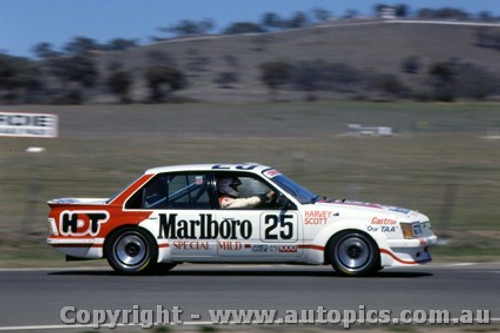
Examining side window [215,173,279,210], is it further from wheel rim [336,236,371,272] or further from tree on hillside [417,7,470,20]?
tree on hillside [417,7,470,20]

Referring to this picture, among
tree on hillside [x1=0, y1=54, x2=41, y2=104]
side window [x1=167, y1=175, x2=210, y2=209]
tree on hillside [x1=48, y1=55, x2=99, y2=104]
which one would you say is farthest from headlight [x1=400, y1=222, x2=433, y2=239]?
tree on hillside [x1=48, y1=55, x2=99, y2=104]

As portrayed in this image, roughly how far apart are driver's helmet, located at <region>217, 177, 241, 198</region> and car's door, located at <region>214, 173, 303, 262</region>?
0.28m

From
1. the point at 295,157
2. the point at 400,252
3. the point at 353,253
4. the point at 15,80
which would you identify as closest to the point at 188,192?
the point at 353,253

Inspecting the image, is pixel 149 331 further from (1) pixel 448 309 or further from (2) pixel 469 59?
(2) pixel 469 59

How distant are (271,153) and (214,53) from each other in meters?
95.8

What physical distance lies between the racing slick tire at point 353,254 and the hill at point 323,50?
93.6m

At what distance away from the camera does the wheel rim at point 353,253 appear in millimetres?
12789

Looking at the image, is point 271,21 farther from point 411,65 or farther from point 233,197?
point 233,197

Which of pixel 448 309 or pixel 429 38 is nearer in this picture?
pixel 448 309

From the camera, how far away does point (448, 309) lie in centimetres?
1017

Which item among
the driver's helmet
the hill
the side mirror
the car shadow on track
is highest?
the hill

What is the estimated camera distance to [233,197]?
43.7 ft

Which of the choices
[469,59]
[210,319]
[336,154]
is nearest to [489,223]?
[210,319]

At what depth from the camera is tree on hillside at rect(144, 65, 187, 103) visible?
8975cm
